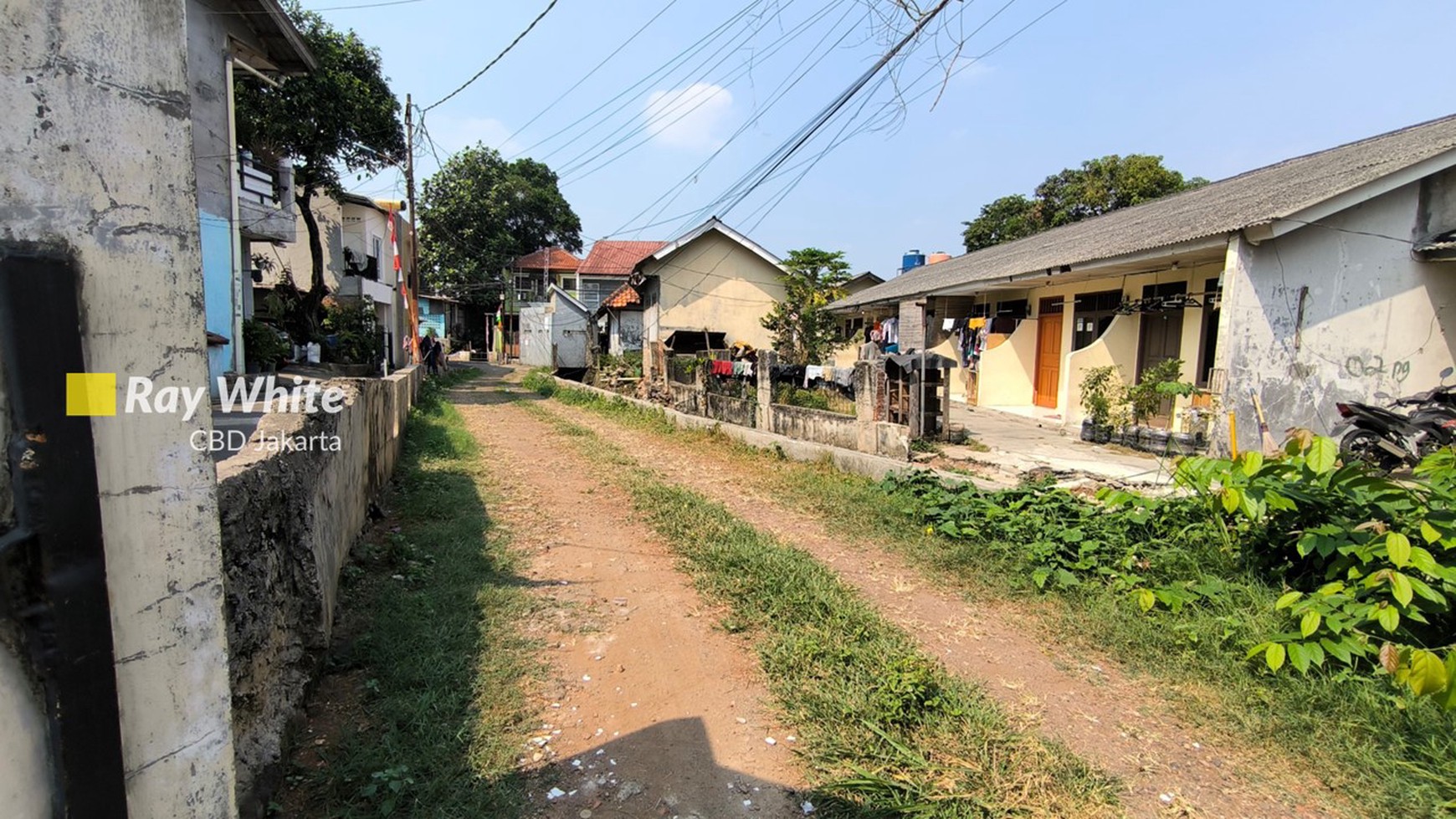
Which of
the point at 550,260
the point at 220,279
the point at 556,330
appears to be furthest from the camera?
the point at 550,260

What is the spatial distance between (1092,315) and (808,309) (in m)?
4.94

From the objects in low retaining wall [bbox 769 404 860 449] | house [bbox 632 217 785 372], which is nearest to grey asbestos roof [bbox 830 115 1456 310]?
low retaining wall [bbox 769 404 860 449]

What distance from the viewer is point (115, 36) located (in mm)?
1203

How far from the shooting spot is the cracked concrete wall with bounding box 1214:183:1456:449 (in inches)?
287

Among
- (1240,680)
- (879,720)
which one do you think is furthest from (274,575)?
(1240,680)

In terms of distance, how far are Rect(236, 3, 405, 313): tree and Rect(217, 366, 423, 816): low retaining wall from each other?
12577 millimetres

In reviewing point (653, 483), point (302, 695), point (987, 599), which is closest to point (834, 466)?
point (653, 483)

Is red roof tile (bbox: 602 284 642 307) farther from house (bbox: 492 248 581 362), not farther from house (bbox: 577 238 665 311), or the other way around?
house (bbox: 492 248 581 362)

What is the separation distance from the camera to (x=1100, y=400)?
9094mm

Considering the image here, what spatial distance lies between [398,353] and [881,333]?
1674 cm

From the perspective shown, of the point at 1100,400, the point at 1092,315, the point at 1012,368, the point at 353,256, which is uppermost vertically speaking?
the point at 353,256

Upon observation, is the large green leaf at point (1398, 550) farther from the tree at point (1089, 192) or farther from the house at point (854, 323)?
the tree at point (1089, 192)

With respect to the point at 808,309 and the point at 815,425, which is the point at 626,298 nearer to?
the point at 808,309

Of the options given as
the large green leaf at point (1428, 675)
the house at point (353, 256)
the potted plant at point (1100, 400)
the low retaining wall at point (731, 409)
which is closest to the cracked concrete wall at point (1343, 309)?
the potted plant at point (1100, 400)
